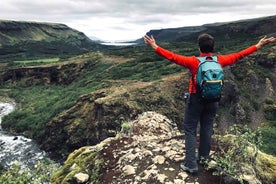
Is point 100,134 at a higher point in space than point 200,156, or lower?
lower

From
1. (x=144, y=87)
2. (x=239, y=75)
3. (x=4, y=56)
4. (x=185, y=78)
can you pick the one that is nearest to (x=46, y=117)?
(x=144, y=87)

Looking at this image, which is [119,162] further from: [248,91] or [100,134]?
[248,91]

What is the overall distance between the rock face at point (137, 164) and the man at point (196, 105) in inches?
18.4

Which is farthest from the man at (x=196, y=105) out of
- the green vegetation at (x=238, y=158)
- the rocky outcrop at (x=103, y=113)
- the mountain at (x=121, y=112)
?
the rocky outcrop at (x=103, y=113)

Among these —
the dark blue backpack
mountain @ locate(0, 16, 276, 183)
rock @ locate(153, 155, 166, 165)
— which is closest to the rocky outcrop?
mountain @ locate(0, 16, 276, 183)

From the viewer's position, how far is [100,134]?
48.6 meters

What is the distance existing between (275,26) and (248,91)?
12302 centimetres

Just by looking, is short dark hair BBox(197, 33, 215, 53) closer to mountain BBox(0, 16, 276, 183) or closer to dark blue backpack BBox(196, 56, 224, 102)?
dark blue backpack BBox(196, 56, 224, 102)

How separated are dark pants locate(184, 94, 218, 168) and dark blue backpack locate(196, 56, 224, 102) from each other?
16.8 inches

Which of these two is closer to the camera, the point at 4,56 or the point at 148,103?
the point at 148,103

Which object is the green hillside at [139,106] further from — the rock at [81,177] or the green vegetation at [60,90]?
the rock at [81,177]

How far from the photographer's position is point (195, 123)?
31.8 feet

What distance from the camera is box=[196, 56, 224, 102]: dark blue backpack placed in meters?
8.68

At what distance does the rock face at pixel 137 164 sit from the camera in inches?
384
